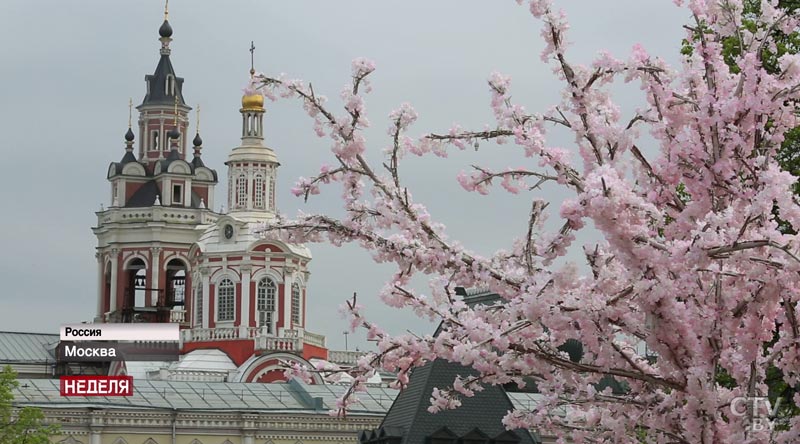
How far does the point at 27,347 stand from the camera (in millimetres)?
87125

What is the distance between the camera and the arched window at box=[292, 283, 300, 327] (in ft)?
252

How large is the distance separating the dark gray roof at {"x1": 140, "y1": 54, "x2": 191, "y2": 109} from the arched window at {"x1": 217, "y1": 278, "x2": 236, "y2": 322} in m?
15.2

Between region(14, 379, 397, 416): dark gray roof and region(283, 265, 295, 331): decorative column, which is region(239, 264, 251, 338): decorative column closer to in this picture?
region(283, 265, 295, 331): decorative column

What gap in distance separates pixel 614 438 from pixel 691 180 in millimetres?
2009

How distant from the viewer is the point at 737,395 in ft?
40.9

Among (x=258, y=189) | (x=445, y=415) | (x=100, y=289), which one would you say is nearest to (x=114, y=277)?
(x=100, y=289)

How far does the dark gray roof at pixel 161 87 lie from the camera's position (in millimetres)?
88312

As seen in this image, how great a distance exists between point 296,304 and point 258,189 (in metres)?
4.91

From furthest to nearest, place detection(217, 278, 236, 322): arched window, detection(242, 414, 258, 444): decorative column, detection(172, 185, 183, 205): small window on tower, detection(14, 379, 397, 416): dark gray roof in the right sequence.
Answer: detection(172, 185, 183, 205): small window on tower < detection(217, 278, 236, 322): arched window < detection(242, 414, 258, 444): decorative column < detection(14, 379, 397, 416): dark gray roof

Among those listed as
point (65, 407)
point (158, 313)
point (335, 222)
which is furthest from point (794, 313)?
point (158, 313)

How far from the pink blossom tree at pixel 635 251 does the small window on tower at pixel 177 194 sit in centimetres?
7203

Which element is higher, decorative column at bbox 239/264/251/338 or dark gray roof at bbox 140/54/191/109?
dark gray roof at bbox 140/54/191/109

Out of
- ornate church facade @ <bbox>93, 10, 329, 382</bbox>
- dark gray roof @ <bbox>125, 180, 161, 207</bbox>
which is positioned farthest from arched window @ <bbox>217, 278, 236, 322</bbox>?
dark gray roof @ <bbox>125, 180, 161, 207</bbox>

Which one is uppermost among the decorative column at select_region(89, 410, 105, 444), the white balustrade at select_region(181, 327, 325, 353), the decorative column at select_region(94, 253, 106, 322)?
the decorative column at select_region(94, 253, 106, 322)
